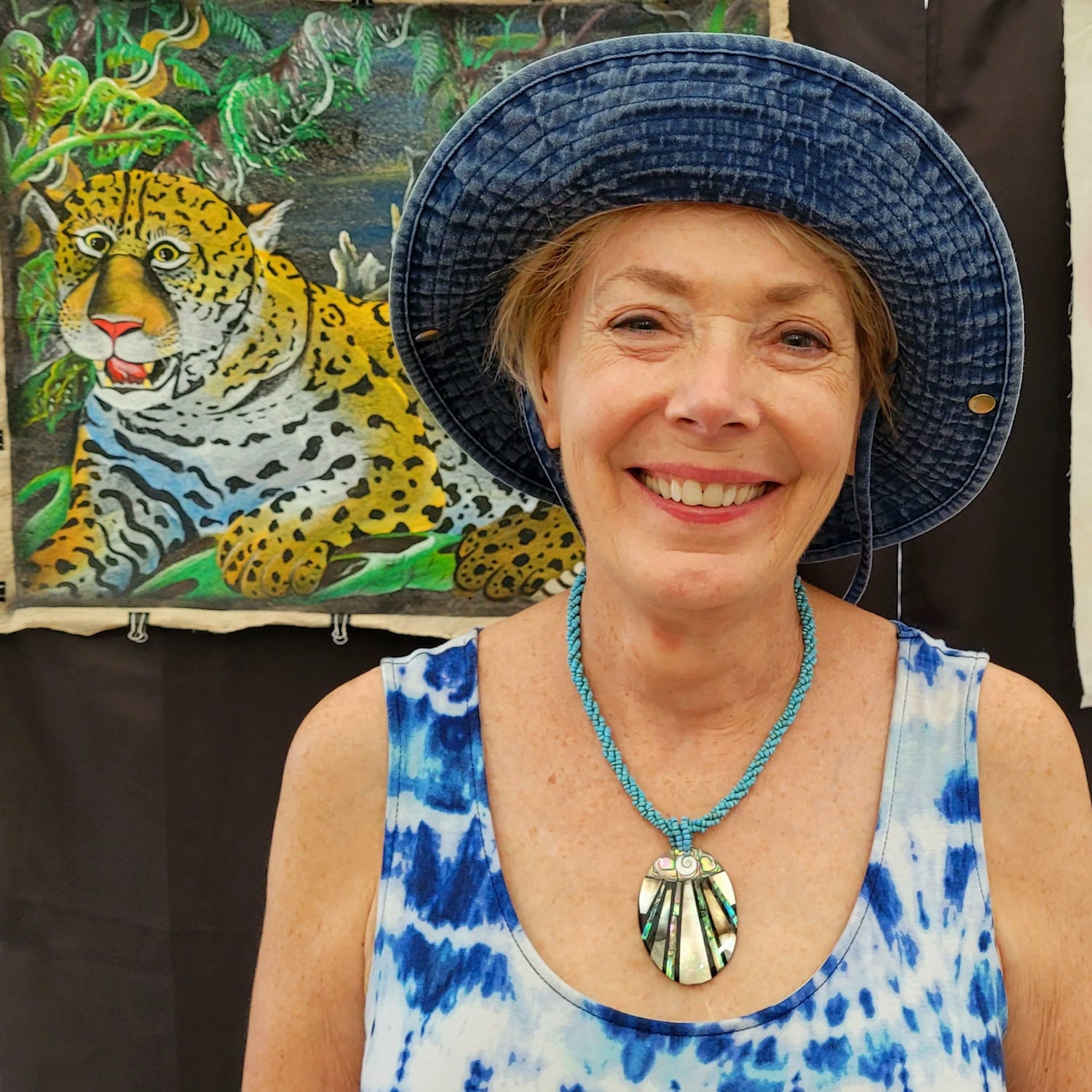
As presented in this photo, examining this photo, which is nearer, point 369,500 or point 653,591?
point 653,591

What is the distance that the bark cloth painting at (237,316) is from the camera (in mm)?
1678

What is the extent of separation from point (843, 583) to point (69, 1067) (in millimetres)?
1604

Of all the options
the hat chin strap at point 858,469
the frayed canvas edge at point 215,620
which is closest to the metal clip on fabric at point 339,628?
the frayed canvas edge at point 215,620

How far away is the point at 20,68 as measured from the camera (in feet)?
5.58

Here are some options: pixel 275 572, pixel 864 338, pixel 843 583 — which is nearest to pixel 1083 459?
pixel 843 583

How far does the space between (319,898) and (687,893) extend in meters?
0.40

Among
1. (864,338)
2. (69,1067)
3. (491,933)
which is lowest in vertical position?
(69,1067)

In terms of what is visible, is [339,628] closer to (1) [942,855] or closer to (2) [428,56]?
(2) [428,56]

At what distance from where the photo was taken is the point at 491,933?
3.59ft

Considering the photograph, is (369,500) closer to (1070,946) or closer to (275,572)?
(275,572)

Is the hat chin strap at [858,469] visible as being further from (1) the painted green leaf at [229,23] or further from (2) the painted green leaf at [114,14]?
(2) the painted green leaf at [114,14]

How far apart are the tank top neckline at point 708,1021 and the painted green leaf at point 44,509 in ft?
3.04

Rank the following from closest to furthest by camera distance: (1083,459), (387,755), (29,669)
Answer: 1. (387,755)
2. (1083,459)
3. (29,669)

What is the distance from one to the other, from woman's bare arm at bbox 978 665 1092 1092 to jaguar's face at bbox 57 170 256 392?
51.3 inches
